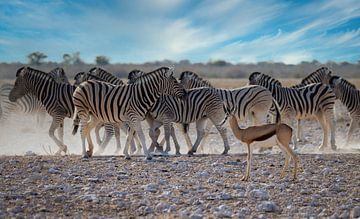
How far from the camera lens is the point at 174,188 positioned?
7.88 metres

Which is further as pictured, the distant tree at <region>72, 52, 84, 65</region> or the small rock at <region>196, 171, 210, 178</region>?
the distant tree at <region>72, 52, 84, 65</region>

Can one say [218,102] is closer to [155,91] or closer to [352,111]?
[155,91]

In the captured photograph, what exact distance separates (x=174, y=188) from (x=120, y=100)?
4.55m

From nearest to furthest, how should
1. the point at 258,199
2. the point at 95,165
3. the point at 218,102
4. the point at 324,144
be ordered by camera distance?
the point at 258,199 → the point at 95,165 → the point at 218,102 → the point at 324,144

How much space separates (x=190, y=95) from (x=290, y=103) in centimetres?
371

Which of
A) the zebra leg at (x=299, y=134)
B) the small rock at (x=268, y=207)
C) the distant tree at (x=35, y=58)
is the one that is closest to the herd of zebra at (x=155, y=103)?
the zebra leg at (x=299, y=134)

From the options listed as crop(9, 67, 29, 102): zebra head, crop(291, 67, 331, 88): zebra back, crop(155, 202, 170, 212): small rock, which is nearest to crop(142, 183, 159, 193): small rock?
crop(155, 202, 170, 212): small rock

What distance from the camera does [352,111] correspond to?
682 inches

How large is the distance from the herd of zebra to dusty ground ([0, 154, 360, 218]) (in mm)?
1566

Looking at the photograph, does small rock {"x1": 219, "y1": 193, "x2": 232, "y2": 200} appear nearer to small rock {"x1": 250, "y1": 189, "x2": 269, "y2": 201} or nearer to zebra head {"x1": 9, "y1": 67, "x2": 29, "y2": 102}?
small rock {"x1": 250, "y1": 189, "x2": 269, "y2": 201}

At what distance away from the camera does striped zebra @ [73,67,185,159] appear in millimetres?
11945

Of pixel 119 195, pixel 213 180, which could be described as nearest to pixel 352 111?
pixel 213 180

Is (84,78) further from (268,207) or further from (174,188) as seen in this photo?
(268,207)

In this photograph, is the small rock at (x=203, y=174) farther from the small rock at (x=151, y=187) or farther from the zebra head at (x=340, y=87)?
the zebra head at (x=340, y=87)
